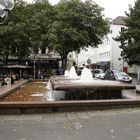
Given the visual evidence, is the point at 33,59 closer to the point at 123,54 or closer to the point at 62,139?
the point at 123,54

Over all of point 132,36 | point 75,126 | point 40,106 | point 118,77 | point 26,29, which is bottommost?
point 75,126

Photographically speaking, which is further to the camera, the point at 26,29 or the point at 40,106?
the point at 26,29

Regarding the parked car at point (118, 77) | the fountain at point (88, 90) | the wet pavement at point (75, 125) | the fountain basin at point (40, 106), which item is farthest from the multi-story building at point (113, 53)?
the wet pavement at point (75, 125)

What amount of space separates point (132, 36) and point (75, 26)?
38.4 ft

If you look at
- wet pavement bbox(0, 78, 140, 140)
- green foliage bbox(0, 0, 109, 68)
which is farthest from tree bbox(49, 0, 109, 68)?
wet pavement bbox(0, 78, 140, 140)

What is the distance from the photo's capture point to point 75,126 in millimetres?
9852

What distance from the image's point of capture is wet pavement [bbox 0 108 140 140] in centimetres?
864

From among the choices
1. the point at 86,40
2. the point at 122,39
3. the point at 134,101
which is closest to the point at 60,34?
the point at 86,40

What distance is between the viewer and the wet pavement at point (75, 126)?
28.3ft

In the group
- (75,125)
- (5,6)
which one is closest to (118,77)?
(5,6)

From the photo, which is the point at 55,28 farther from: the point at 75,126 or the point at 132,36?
the point at 75,126

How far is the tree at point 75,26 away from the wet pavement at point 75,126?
1345 inches

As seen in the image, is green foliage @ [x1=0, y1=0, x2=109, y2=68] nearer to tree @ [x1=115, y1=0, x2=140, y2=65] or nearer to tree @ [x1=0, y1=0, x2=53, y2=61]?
tree @ [x1=0, y1=0, x2=53, y2=61]

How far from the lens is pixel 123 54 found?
58625 mm
